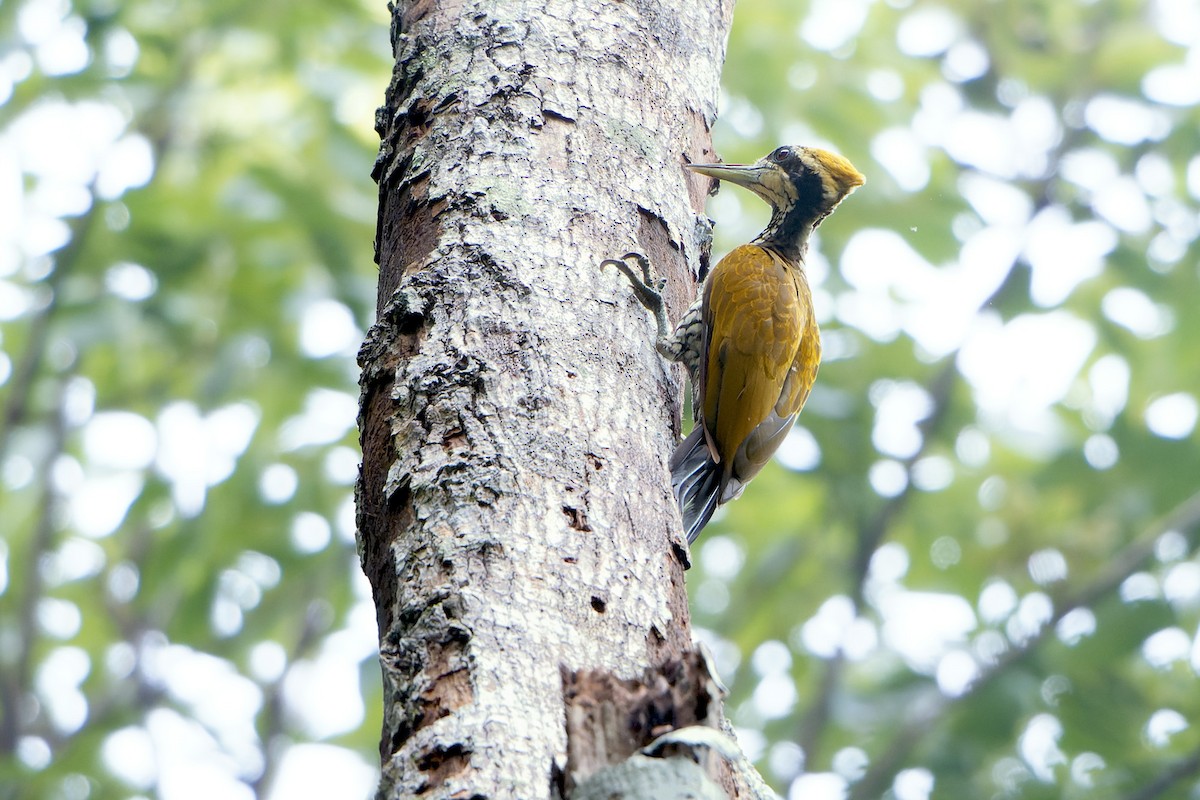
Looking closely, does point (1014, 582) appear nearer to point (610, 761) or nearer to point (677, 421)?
point (677, 421)

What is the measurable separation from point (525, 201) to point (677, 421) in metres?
0.53

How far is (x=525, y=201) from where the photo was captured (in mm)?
2264

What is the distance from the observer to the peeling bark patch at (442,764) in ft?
4.69

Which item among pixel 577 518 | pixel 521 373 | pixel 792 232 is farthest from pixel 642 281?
pixel 792 232

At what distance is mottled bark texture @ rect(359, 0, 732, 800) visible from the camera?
5.13ft

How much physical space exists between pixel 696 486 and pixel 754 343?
22.0 inches

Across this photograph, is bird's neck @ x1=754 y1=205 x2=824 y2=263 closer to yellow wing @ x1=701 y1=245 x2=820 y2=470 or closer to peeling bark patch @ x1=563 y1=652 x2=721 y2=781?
yellow wing @ x1=701 y1=245 x2=820 y2=470

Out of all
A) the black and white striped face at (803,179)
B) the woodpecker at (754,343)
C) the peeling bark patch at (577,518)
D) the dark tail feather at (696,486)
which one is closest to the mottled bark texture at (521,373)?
the peeling bark patch at (577,518)

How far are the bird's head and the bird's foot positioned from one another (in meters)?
2.07

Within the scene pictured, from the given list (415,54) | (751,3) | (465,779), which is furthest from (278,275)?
(465,779)

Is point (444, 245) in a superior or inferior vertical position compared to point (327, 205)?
inferior

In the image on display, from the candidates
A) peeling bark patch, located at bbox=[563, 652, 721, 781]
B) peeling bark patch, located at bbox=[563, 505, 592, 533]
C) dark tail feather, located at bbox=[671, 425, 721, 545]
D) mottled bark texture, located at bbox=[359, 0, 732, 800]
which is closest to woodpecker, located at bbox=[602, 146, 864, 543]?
dark tail feather, located at bbox=[671, 425, 721, 545]

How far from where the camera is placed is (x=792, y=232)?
14.6 feet

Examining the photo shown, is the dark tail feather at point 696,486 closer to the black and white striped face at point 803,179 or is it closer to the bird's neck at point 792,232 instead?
the bird's neck at point 792,232
